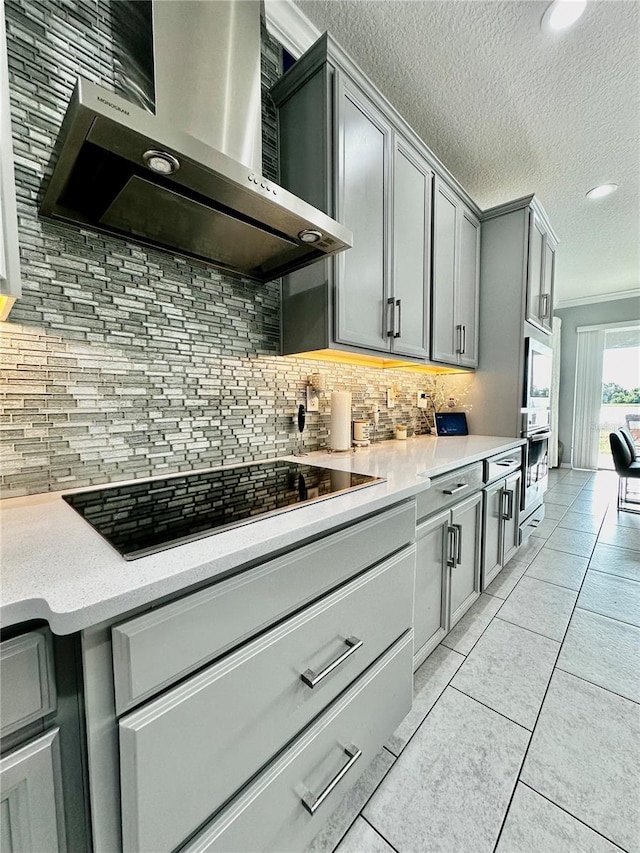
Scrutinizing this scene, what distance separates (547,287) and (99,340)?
327cm

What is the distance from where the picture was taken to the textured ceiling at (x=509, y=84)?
1502 mm

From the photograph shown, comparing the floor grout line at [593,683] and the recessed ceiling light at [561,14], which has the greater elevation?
the recessed ceiling light at [561,14]

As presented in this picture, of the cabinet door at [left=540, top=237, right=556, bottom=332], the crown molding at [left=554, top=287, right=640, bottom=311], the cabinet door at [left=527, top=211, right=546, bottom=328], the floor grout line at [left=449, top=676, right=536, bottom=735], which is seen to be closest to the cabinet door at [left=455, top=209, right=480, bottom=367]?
the cabinet door at [left=527, top=211, right=546, bottom=328]

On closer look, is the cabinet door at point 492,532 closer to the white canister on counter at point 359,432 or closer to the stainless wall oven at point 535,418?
the stainless wall oven at point 535,418

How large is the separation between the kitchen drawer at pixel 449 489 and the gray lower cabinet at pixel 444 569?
0.03m

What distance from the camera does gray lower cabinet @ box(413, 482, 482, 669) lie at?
138 cm

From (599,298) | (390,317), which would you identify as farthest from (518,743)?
(599,298)

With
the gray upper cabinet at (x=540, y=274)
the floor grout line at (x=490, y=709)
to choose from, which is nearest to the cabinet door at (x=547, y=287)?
the gray upper cabinet at (x=540, y=274)

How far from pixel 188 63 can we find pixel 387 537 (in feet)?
5.14

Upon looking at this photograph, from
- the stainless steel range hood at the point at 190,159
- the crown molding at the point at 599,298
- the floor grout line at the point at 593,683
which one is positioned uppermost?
the crown molding at the point at 599,298

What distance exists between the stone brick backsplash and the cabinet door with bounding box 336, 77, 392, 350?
0.38 m

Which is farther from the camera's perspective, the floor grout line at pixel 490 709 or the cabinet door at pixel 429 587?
the cabinet door at pixel 429 587

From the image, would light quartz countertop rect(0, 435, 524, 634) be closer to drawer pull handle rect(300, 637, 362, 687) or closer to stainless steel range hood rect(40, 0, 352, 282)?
drawer pull handle rect(300, 637, 362, 687)

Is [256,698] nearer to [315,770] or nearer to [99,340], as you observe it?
[315,770]
